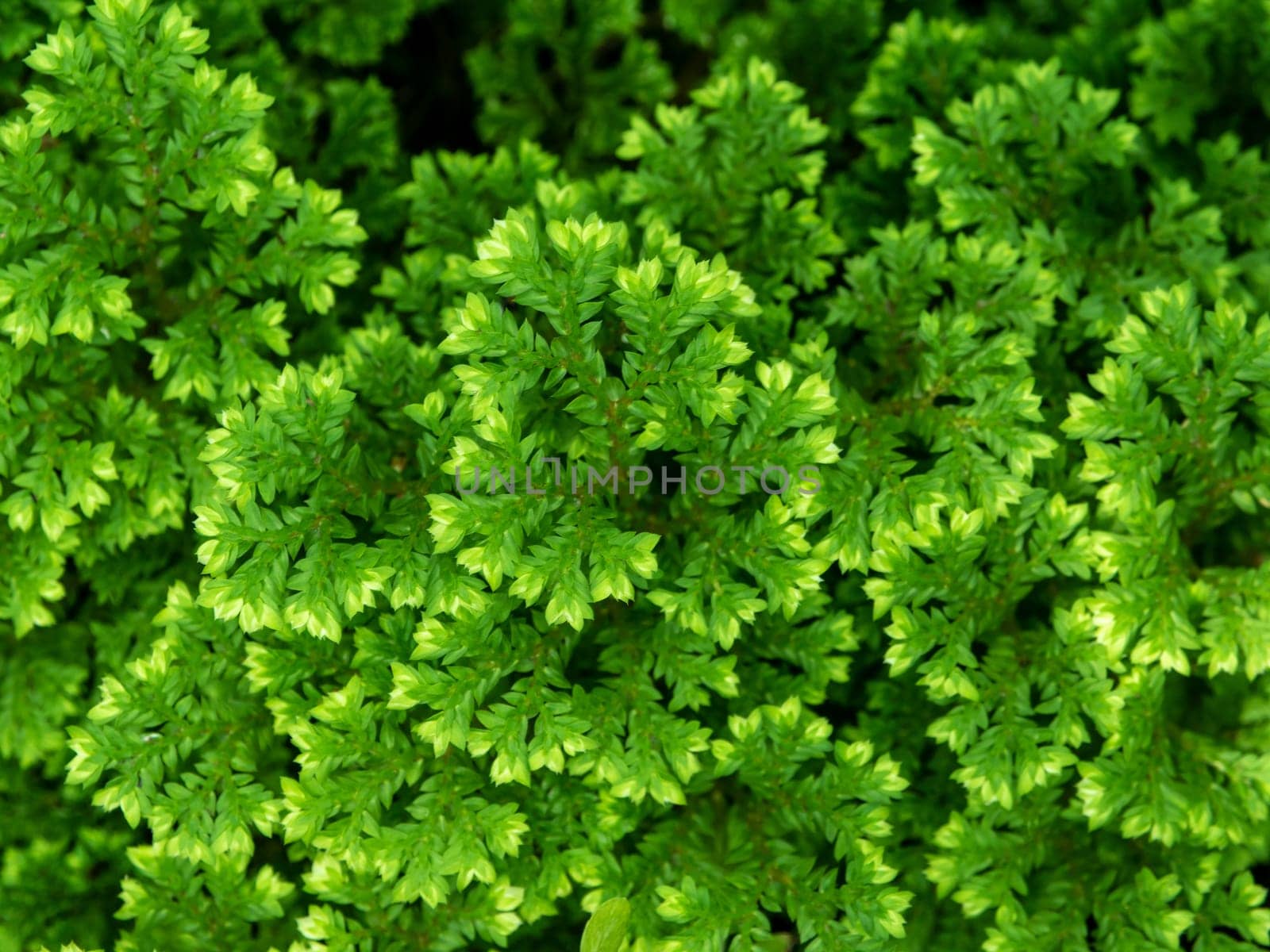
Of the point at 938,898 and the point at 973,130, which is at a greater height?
the point at 973,130

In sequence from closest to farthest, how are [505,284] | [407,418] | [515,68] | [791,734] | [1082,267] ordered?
[505,284] < [791,734] < [407,418] < [1082,267] < [515,68]

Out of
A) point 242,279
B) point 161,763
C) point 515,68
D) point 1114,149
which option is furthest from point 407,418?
point 1114,149

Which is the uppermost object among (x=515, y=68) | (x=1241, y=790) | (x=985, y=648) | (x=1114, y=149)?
(x=515, y=68)

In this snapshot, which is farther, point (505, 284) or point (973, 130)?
point (973, 130)

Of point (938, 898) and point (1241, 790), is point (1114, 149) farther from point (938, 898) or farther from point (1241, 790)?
point (938, 898)

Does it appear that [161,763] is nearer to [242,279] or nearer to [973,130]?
[242,279]

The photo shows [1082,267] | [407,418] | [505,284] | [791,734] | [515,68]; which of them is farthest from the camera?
[515,68]
